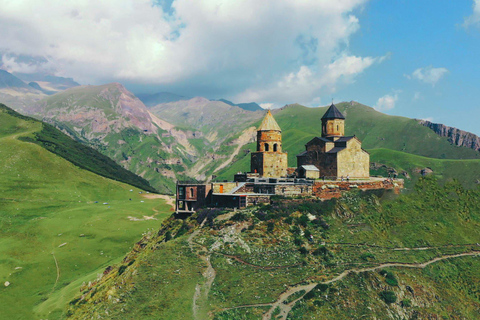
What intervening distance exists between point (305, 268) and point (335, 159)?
28.6 m

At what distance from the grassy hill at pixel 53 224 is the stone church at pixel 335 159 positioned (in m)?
50.4

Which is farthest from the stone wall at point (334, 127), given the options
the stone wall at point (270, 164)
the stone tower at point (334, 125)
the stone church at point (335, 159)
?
the stone wall at point (270, 164)

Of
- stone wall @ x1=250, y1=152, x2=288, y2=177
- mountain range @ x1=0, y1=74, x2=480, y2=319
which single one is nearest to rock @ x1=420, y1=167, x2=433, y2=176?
mountain range @ x1=0, y1=74, x2=480, y2=319

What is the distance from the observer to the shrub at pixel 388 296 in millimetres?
38594

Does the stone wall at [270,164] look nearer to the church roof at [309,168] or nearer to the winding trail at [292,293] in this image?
the church roof at [309,168]

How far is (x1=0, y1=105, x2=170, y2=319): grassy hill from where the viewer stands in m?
68.9

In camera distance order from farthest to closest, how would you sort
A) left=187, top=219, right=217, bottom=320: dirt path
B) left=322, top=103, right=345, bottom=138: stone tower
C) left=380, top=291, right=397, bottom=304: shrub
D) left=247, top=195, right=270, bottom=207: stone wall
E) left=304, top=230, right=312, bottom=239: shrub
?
left=322, top=103, right=345, bottom=138: stone tower
left=247, top=195, right=270, bottom=207: stone wall
left=304, top=230, right=312, bottom=239: shrub
left=380, top=291, right=397, bottom=304: shrub
left=187, top=219, right=217, bottom=320: dirt path

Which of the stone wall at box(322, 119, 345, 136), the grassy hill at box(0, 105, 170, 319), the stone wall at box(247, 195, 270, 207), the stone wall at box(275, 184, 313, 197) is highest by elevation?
the stone wall at box(322, 119, 345, 136)

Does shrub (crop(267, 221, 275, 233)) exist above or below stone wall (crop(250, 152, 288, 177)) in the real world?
below

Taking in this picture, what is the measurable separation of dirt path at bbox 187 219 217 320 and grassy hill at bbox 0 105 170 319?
29038mm

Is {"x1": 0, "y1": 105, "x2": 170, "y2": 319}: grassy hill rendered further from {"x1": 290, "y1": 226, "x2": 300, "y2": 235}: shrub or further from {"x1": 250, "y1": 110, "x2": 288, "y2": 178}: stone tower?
{"x1": 250, "y1": 110, "x2": 288, "y2": 178}: stone tower

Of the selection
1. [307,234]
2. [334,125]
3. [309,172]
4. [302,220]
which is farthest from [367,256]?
[334,125]

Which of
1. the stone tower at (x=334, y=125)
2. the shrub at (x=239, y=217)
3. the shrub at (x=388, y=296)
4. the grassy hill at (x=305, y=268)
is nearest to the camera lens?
the grassy hill at (x=305, y=268)

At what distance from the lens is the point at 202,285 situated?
37.5m
